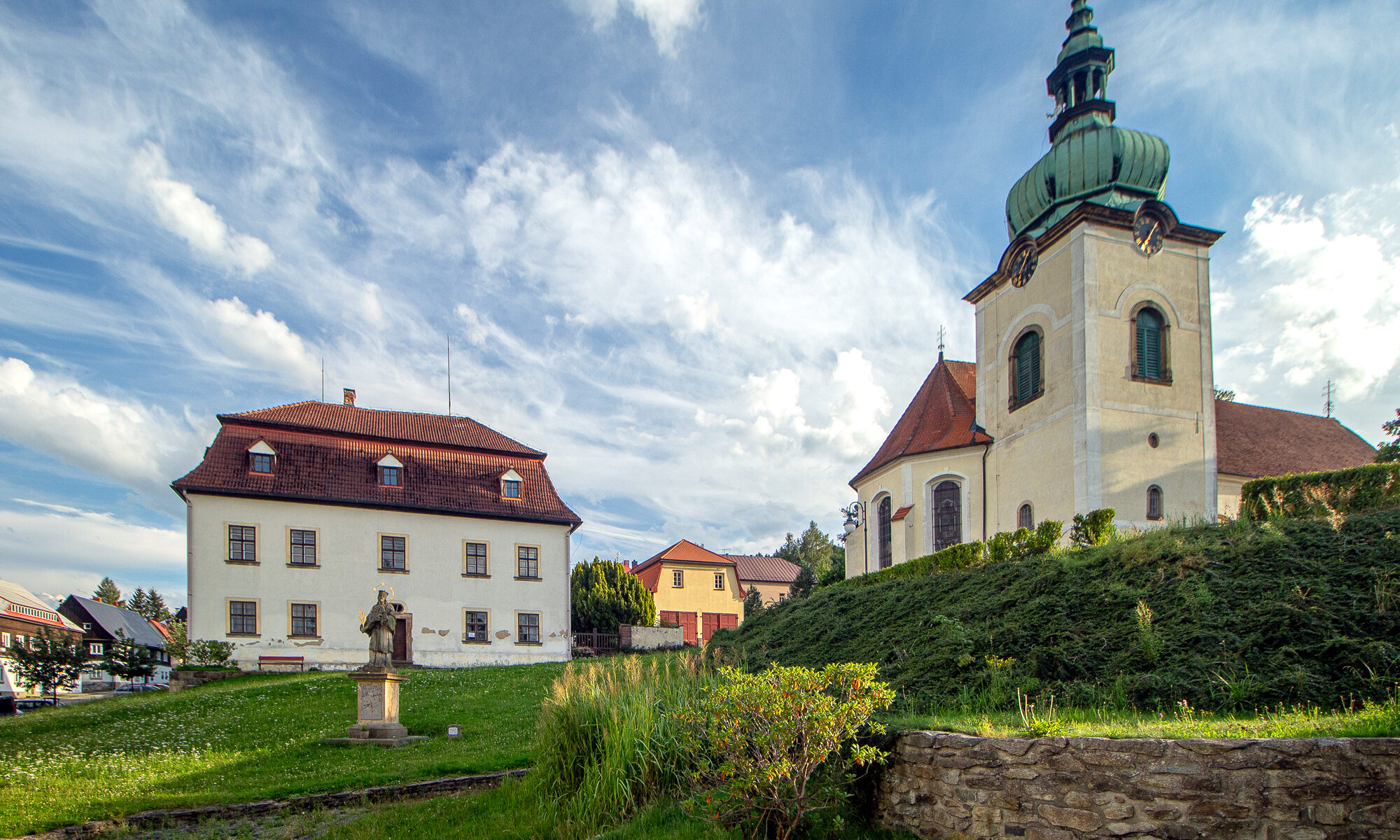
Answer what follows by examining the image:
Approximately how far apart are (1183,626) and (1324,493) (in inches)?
282

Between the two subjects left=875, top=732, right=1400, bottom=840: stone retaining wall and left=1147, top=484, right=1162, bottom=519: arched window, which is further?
left=1147, top=484, right=1162, bottom=519: arched window

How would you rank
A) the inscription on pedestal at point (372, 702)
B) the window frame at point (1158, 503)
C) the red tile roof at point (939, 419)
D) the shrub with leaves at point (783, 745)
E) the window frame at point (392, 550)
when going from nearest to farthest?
the shrub with leaves at point (783, 745)
the inscription on pedestal at point (372, 702)
the window frame at point (1158, 503)
the red tile roof at point (939, 419)
the window frame at point (392, 550)

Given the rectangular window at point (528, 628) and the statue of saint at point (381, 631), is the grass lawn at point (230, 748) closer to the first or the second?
the statue of saint at point (381, 631)

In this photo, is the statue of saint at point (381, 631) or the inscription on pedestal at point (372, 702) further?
the statue of saint at point (381, 631)

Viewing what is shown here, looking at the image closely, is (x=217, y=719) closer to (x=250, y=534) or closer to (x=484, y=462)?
(x=250, y=534)

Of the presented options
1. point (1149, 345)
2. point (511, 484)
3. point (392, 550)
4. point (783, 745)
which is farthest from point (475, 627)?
point (1149, 345)

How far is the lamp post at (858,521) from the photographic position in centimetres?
2483

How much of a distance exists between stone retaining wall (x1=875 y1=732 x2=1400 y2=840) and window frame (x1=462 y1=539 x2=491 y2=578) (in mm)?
22686

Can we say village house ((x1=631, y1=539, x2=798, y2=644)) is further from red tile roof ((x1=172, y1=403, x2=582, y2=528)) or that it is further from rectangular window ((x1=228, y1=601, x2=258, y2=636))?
rectangular window ((x1=228, y1=601, x2=258, y2=636))

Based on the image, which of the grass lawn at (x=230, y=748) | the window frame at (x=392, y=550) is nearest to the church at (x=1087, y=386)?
the grass lawn at (x=230, y=748)

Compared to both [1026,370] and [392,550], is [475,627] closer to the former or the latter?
[392,550]

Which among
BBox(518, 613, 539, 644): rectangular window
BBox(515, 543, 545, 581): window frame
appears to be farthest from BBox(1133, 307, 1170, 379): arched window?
BBox(518, 613, 539, 644): rectangular window

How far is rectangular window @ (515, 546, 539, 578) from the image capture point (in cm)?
2773

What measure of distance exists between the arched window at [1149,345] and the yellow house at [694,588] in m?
30.6
